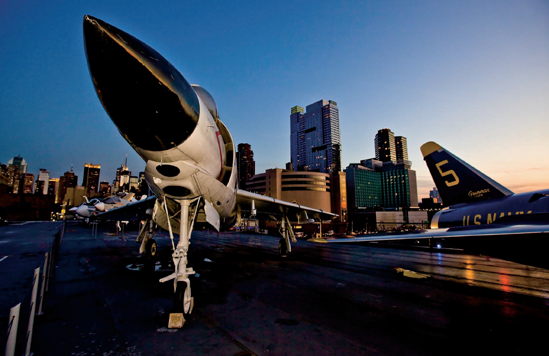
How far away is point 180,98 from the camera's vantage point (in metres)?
3.76

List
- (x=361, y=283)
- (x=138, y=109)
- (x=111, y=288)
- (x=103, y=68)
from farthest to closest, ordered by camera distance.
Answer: (x=361, y=283), (x=111, y=288), (x=138, y=109), (x=103, y=68)

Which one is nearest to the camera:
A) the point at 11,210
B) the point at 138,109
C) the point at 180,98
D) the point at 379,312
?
the point at 138,109

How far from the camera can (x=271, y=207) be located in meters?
11.2

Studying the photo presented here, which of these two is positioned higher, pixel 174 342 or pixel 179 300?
pixel 179 300

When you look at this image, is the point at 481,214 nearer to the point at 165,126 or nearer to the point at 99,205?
the point at 165,126

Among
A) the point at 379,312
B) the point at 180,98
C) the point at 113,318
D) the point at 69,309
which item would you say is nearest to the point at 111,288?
the point at 69,309

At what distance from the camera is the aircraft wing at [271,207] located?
895 cm

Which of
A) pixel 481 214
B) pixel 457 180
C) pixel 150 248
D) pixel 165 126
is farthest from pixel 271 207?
pixel 165 126

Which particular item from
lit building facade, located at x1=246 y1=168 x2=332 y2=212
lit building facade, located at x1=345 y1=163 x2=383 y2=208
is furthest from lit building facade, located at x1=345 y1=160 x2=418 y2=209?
lit building facade, located at x1=246 y1=168 x2=332 y2=212

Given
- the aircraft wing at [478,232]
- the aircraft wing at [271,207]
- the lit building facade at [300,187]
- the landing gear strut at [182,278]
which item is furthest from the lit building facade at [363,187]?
the landing gear strut at [182,278]

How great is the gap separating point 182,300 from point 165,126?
315 cm

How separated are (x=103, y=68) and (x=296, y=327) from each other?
4974 millimetres

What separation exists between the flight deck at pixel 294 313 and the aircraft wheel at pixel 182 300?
7.1 inches

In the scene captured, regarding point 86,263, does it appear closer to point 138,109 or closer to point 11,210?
point 138,109
